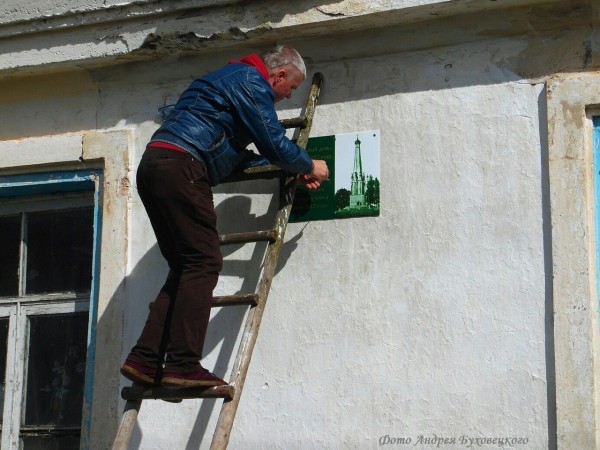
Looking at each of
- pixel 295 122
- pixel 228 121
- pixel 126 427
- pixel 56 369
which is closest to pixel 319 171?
pixel 295 122

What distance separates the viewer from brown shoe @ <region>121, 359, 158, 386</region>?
151 inches

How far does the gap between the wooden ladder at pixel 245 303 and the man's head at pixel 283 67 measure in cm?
22

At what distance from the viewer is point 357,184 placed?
173 inches

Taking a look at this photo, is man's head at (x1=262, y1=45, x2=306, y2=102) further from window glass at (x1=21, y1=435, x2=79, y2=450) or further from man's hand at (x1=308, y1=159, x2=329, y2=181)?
window glass at (x1=21, y1=435, x2=79, y2=450)

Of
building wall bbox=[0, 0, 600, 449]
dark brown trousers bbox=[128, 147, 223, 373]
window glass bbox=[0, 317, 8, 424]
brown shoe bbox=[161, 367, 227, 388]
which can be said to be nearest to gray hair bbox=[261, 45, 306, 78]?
building wall bbox=[0, 0, 600, 449]

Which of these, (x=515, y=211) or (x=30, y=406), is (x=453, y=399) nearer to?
(x=515, y=211)

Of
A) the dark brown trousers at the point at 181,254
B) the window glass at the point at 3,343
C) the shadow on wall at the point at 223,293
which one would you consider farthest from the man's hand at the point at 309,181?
the window glass at the point at 3,343

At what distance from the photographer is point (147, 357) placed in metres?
3.91

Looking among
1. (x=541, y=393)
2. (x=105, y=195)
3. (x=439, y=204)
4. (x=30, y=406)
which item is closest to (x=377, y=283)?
(x=439, y=204)

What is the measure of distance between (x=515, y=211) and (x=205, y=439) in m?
1.51

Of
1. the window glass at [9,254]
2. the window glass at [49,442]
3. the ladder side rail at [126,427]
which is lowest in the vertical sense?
the window glass at [49,442]

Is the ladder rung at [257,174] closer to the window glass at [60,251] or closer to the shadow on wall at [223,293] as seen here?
the shadow on wall at [223,293]

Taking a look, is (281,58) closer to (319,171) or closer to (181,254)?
(319,171)

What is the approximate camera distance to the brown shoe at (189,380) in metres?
3.77
